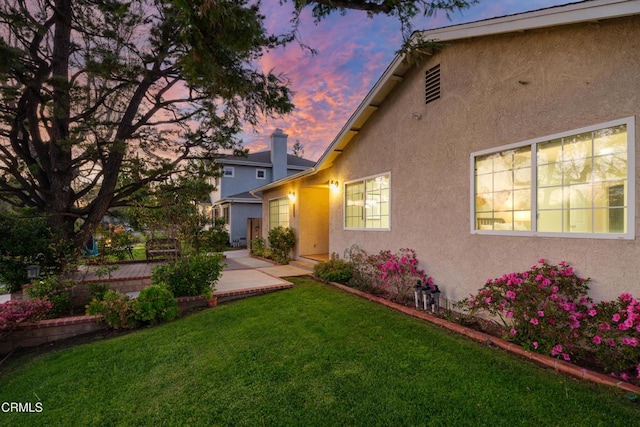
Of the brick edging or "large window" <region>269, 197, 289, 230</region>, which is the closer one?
the brick edging

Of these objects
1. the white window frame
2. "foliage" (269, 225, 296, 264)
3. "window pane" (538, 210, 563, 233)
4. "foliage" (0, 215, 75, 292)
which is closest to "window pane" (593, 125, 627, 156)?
"window pane" (538, 210, 563, 233)

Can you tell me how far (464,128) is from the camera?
212 inches

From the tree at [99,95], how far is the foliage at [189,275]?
309 centimetres

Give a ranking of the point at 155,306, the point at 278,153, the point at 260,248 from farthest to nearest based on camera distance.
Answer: the point at 278,153 < the point at 260,248 < the point at 155,306

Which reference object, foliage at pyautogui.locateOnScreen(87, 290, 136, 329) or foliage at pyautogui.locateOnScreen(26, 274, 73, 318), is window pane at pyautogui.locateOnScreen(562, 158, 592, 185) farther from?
foliage at pyautogui.locateOnScreen(26, 274, 73, 318)

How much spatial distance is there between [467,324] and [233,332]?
4064mm

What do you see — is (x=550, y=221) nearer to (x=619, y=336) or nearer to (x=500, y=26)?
(x=619, y=336)

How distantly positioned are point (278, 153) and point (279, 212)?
372 inches

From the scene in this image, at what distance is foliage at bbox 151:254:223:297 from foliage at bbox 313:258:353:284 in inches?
114

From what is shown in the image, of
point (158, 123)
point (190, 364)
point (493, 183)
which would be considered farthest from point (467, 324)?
point (158, 123)

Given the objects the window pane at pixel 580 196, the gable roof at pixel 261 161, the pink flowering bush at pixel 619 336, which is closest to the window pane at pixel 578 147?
the window pane at pixel 580 196

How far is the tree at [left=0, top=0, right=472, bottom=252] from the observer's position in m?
5.52

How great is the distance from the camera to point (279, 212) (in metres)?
13.9

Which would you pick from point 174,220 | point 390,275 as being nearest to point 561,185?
point 390,275
